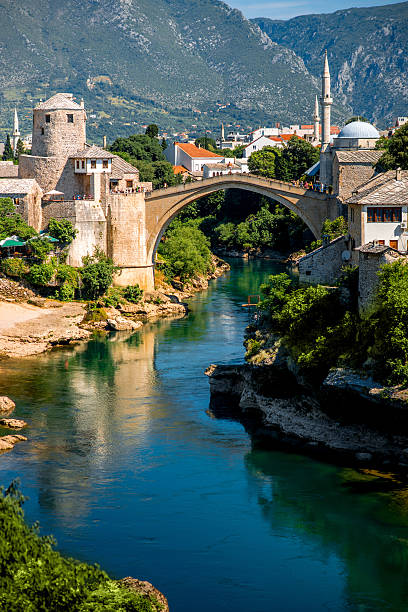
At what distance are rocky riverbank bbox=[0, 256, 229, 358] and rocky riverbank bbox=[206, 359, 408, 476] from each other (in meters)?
12.3

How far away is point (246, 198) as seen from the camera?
8806 cm

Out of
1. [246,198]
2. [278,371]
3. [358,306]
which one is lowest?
[278,371]

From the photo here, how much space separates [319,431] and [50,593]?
52.3 feet

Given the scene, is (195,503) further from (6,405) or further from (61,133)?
(61,133)

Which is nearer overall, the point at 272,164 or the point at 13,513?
the point at 13,513

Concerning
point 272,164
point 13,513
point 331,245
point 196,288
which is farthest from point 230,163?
point 13,513

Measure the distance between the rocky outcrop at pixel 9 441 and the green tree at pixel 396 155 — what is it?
22372mm

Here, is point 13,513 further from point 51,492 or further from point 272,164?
point 272,164

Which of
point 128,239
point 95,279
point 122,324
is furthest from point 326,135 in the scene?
point 122,324

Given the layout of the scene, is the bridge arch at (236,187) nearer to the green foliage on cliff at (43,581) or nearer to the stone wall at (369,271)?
the stone wall at (369,271)

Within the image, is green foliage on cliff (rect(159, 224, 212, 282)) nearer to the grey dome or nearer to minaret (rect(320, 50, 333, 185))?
minaret (rect(320, 50, 333, 185))

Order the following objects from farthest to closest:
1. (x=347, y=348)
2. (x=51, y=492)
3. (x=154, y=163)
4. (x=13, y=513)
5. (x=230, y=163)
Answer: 1. (x=230, y=163)
2. (x=154, y=163)
3. (x=347, y=348)
4. (x=51, y=492)
5. (x=13, y=513)

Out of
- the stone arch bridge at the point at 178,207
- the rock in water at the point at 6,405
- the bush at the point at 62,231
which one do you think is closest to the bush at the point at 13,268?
the bush at the point at 62,231

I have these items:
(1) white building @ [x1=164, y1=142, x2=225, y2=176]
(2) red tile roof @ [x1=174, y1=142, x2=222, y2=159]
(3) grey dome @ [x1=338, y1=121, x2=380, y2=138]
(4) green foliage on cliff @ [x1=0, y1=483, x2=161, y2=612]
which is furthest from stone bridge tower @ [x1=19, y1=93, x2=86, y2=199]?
(2) red tile roof @ [x1=174, y1=142, x2=222, y2=159]
